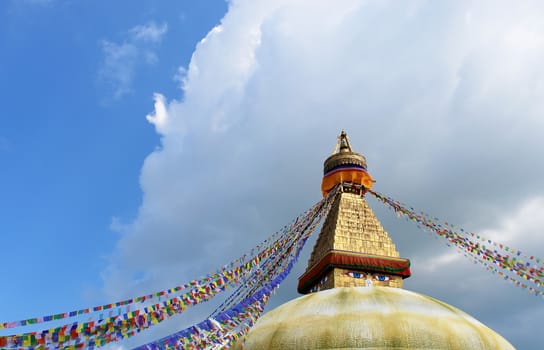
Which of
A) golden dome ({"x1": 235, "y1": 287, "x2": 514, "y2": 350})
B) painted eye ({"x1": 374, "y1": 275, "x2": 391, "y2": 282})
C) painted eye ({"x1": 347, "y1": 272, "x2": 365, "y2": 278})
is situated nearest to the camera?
golden dome ({"x1": 235, "y1": 287, "x2": 514, "y2": 350})

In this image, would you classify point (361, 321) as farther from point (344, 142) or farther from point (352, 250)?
point (344, 142)

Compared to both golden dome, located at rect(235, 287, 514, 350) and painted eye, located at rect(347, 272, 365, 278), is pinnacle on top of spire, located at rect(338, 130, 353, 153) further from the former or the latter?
golden dome, located at rect(235, 287, 514, 350)

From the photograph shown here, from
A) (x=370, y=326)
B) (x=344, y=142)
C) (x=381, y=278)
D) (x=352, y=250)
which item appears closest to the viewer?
(x=370, y=326)

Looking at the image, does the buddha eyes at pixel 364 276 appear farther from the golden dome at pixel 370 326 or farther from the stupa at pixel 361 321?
the golden dome at pixel 370 326

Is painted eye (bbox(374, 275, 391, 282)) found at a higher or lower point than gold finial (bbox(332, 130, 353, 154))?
lower

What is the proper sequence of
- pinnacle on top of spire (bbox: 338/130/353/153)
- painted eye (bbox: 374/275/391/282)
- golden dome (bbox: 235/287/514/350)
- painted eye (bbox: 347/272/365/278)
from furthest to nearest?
1. pinnacle on top of spire (bbox: 338/130/353/153)
2. painted eye (bbox: 374/275/391/282)
3. painted eye (bbox: 347/272/365/278)
4. golden dome (bbox: 235/287/514/350)

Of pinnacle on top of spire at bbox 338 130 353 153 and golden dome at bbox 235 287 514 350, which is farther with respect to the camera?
pinnacle on top of spire at bbox 338 130 353 153

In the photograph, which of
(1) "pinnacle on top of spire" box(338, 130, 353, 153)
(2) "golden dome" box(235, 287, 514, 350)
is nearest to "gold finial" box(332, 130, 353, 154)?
(1) "pinnacle on top of spire" box(338, 130, 353, 153)

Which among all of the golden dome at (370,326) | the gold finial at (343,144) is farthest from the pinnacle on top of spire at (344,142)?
the golden dome at (370,326)

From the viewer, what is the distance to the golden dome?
26.3ft

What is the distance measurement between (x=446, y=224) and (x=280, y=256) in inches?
217

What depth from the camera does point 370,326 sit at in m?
8.17

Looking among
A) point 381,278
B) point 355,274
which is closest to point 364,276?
A: point 355,274

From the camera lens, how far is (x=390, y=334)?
8.01m
